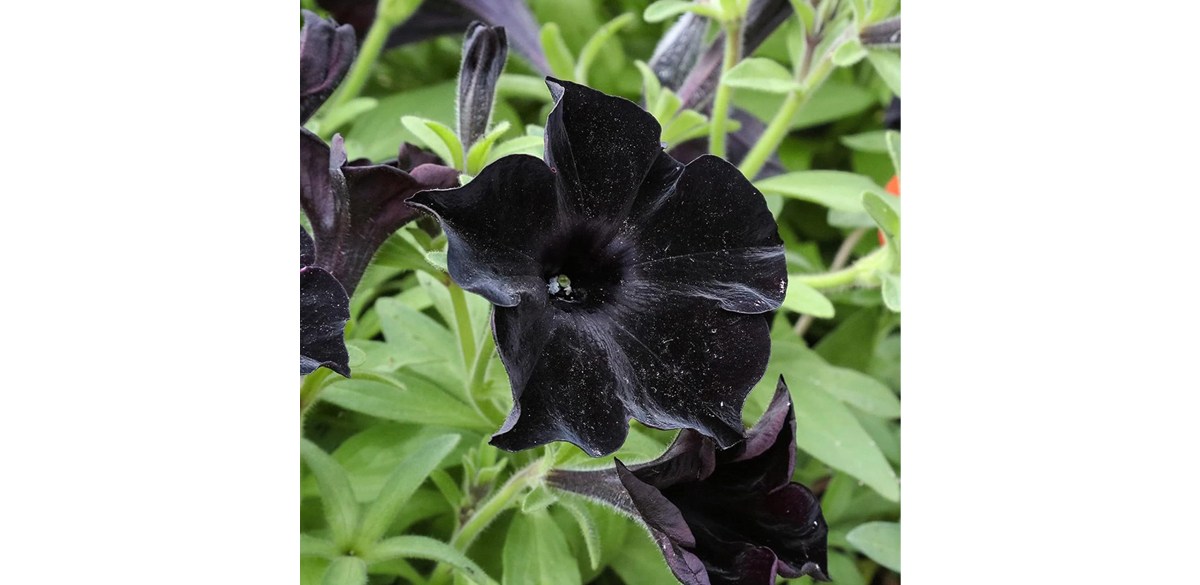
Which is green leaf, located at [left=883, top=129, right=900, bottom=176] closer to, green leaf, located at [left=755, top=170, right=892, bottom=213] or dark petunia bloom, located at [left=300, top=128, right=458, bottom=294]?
green leaf, located at [left=755, top=170, right=892, bottom=213]

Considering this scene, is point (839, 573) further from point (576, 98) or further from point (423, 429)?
point (576, 98)

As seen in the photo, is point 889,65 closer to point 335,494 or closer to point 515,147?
point 515,147

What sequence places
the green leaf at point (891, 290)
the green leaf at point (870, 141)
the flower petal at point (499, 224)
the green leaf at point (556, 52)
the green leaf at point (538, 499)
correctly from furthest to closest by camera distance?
1. the green leaf at point (870, 141)
2. the green leaf at point (556, 52)
3. the green leaf at point (891, 290)
4. the green leaf at point (538, 499)
5. the flower petal at point (499, 224)

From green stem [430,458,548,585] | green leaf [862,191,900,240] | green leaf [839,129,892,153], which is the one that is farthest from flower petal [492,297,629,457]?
green leaf [839,129,892,153]

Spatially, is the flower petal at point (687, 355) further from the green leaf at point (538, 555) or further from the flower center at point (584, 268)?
the green leaf at point (538, 555)

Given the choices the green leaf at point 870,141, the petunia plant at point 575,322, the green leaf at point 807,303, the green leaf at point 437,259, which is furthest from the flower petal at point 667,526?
the green leaf at point 870,141
